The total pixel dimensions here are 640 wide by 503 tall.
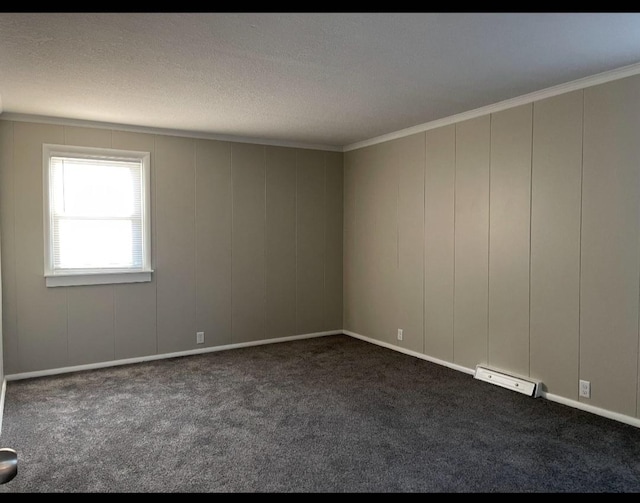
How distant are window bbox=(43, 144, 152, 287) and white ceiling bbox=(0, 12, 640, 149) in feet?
1.47

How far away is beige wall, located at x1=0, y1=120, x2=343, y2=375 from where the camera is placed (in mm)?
4465

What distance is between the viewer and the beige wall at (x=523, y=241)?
336 centimetres

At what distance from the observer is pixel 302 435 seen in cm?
318

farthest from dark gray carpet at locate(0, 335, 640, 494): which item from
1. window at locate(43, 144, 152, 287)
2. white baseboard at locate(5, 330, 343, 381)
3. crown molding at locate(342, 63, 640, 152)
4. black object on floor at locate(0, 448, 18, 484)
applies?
crown molding at locate(342, 63, 640, 152)

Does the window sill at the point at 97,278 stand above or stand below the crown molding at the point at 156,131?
below

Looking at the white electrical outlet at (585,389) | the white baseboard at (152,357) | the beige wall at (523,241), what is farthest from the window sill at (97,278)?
the white electrical outlet at (585,389)

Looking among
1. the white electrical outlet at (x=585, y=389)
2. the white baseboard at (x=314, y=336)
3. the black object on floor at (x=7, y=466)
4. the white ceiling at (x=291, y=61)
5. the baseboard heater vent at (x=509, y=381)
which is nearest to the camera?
the black object on floor at (x=7, y=466)

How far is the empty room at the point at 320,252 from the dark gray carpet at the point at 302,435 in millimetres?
22

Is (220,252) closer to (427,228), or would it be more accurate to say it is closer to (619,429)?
(427,228)

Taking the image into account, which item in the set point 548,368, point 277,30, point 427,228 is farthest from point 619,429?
point 277,30

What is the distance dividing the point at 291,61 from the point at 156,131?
2.54m

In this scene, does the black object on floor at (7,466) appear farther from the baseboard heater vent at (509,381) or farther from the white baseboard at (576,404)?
the baseboard heater vent at (509,381)

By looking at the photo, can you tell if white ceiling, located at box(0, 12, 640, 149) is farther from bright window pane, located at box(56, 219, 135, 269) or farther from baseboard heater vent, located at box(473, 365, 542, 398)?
baseboard heater vent, located at box(473, 365, 542, 398)
